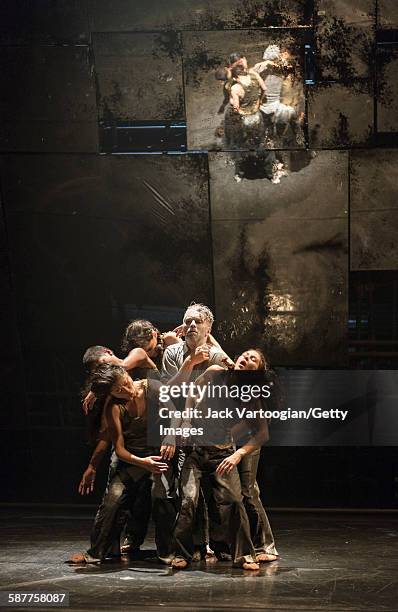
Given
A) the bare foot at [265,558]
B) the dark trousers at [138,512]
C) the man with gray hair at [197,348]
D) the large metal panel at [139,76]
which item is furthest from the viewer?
the large metal panel at [139,76]

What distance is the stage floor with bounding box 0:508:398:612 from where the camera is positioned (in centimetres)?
512

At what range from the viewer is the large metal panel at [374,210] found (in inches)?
292

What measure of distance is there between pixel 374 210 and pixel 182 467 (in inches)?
100

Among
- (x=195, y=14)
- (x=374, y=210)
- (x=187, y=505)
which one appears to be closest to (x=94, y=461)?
(x=187, y=505)

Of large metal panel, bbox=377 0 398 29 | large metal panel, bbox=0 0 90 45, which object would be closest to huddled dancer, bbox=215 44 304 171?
large metal panel, bbox=377 0 398 29

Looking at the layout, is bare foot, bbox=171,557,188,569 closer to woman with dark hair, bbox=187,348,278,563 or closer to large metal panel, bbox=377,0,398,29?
woman with dark hair, bbox=187,348,278,563

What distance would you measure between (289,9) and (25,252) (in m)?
2.62

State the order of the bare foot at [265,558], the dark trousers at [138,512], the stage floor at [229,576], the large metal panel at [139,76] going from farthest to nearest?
the large metal panel at [139,76] → the dark trousers at [138,512] → the bare foot at [265,558] → the stage floor at [229,576]

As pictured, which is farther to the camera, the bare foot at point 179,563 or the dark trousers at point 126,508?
the dark trousers at point 126,508

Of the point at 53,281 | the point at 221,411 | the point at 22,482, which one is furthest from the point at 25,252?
the point at 221,411

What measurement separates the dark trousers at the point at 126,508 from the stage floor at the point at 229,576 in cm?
12

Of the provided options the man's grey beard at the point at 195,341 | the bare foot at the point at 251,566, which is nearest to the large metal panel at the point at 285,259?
the man's grey beard at the point at 195,341

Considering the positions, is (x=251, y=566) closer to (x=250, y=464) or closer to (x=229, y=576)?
(x=229, y=576)

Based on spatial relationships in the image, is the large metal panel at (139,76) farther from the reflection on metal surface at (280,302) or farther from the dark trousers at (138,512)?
the dark trousers at (138,512)
